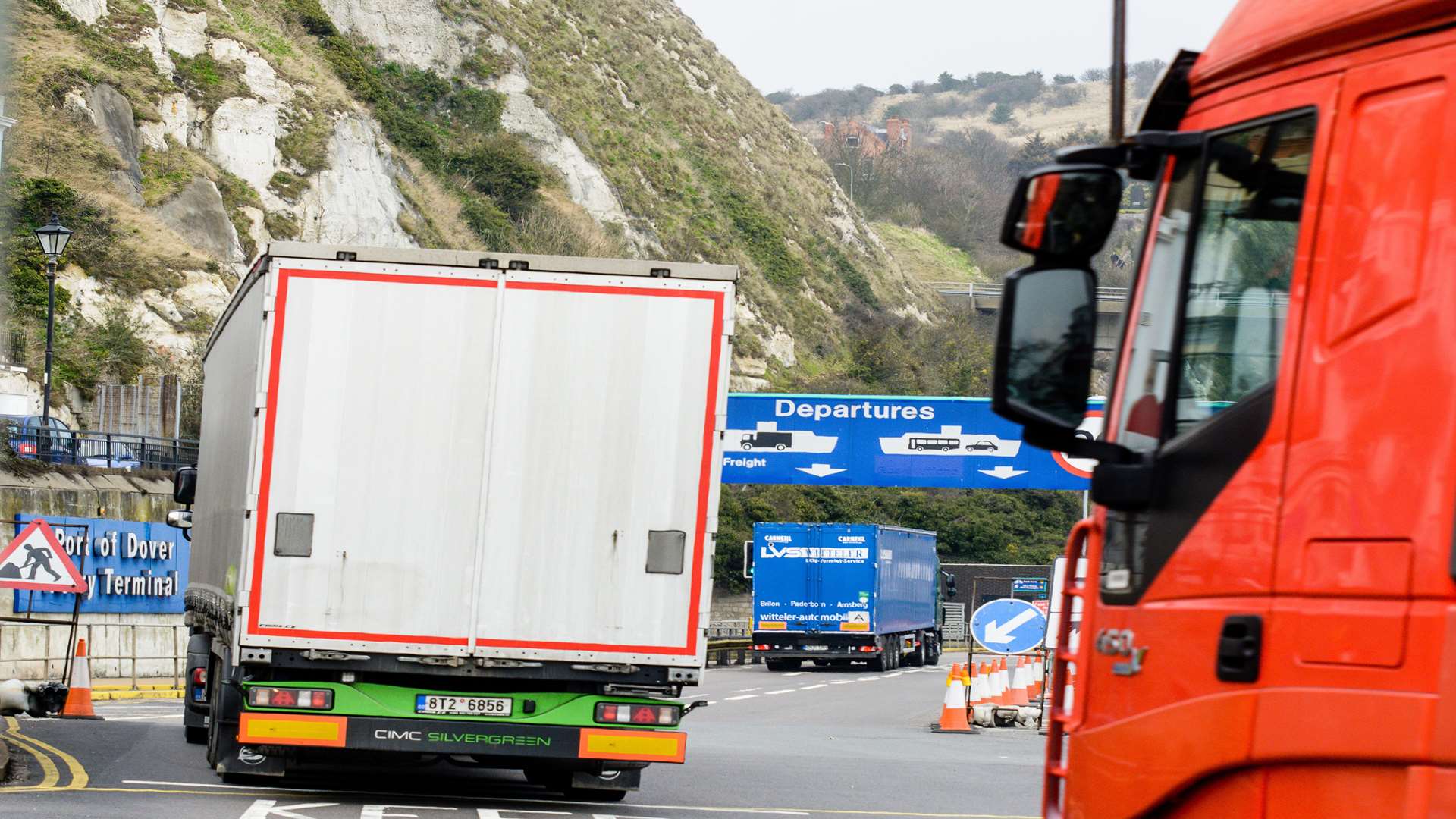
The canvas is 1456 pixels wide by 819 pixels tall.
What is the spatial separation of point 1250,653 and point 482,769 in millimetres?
12648

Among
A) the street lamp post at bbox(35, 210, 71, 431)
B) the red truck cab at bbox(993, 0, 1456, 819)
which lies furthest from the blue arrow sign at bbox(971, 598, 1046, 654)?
the street lamp post at bbox(35, 210, 71, 431)

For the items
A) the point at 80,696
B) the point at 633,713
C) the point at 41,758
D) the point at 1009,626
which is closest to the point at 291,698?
the point at 633,713

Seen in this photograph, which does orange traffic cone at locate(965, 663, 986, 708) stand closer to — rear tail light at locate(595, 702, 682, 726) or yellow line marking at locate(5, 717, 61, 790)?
yellow line marking at locate(5, 717, 61, 790)

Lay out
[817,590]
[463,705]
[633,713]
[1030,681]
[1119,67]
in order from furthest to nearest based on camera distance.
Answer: [817,590], [1030,681], [633,713], [463,705], [1119,67]

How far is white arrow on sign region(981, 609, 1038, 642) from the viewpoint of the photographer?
19844mm

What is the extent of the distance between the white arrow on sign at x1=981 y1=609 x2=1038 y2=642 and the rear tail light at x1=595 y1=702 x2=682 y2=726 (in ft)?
28.0

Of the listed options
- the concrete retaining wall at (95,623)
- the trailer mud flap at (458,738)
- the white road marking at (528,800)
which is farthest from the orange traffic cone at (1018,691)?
the trailer mud flap at (458,738)

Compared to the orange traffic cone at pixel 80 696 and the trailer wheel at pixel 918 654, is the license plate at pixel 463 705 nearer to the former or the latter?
the orange traffic cone at pixel 80 696

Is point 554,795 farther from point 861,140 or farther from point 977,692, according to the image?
point 861,140

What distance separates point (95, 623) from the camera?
92.4 feet

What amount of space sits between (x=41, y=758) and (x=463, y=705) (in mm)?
5048

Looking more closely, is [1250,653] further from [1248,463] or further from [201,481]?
[201,481]

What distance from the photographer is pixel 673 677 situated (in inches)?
466

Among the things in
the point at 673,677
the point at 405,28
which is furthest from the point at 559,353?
the point at 405,28
